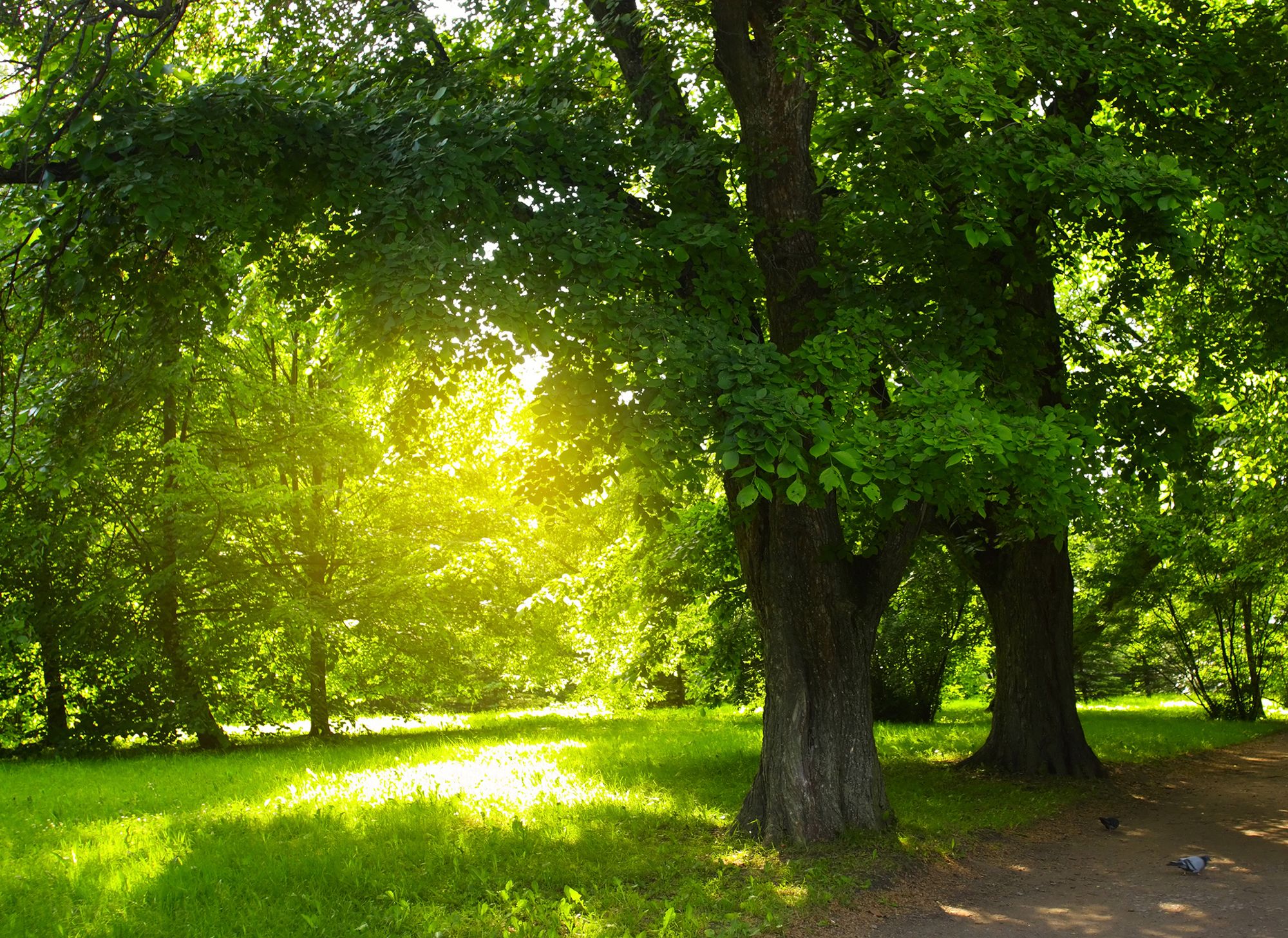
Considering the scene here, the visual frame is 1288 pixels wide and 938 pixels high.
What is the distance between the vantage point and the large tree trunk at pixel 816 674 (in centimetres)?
864

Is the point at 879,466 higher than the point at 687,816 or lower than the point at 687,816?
higher

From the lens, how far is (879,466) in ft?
22.3

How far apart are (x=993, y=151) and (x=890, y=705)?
14247 mm

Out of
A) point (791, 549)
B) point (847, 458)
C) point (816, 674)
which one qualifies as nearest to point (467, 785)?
point (816, 674)

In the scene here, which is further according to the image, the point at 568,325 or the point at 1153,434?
the point at 1153,434

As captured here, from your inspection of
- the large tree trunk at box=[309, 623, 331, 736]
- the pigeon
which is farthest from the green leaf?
the large tree trunk at box=[309, 623, 331, 736]

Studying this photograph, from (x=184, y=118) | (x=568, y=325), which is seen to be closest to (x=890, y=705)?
(x=568, y=325)

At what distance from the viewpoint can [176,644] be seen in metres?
18.0

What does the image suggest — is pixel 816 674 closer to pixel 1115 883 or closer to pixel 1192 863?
pixel 1115 883

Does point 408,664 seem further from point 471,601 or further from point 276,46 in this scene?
point 276,46

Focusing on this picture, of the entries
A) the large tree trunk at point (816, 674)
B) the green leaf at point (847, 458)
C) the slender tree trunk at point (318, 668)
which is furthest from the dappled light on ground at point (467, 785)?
the green leaf at point (847, 458)

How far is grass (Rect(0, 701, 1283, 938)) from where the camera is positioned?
6.55m

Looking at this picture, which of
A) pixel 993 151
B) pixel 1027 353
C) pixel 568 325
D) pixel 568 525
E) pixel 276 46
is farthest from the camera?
pixel 568 525

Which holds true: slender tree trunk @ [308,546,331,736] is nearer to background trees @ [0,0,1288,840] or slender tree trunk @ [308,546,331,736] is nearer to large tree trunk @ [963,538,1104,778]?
background trees @ [0,0,1288,840]
